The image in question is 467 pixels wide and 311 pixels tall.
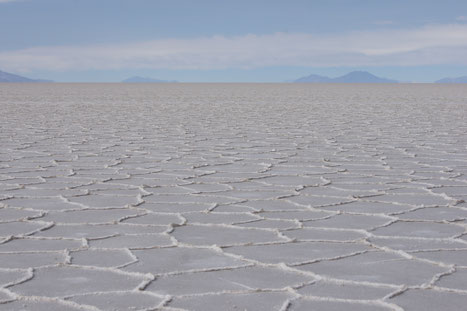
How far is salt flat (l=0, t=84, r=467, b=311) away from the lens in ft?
6.98

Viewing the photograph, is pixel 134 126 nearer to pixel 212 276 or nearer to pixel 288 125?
pixel 288 125

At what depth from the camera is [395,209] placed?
3375 mm

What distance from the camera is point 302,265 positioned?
2412 millimetres

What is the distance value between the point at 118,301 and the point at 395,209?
1.63 m

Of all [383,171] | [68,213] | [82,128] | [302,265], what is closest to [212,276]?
[302,265]

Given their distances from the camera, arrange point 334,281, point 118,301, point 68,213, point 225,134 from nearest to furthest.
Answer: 1. point 118,301
2. point 334,281
3. point 68,213
4. point 225,134

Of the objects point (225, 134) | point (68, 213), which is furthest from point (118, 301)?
point (225, 134)

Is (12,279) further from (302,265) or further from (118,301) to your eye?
(302,265)

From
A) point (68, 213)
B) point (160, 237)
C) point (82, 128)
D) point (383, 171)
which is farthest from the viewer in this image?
point (82, 128)

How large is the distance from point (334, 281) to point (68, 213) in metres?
1.38

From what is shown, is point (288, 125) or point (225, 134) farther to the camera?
point (288, 125)

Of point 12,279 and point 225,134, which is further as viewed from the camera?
point 225,134

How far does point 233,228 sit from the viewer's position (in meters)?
2.96

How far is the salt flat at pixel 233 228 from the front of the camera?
2129 millimetres
